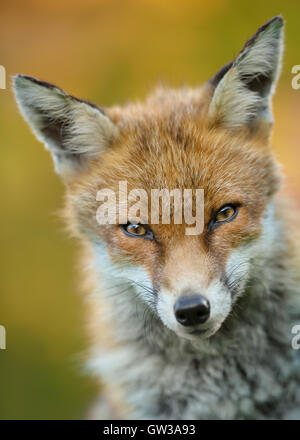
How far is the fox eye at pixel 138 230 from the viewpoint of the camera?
301 cm

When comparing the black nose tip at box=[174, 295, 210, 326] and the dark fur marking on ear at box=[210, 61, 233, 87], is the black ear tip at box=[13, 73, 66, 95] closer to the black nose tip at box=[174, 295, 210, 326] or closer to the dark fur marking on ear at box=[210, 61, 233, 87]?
the dark fur marking on ear at box=[210, 61, 233, 87]

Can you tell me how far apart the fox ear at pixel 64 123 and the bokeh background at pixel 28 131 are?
241cm

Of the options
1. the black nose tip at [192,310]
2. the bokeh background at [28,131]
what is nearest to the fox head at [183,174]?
the black nose tip at [192,310]

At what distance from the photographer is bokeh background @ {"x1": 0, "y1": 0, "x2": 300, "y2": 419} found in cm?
600

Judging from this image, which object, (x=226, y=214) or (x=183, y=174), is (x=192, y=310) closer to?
(x=226, y=214)

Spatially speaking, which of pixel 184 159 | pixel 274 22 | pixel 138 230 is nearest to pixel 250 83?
pixel 274 22

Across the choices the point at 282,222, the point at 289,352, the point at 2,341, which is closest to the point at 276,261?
the point at 282,222

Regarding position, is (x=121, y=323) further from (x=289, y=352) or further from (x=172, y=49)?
(x=172, y=49)

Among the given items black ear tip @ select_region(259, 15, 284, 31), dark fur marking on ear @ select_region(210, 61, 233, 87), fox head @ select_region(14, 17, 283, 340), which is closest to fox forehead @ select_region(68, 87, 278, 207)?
fox head @ select_region(14, 17, 283, 340)

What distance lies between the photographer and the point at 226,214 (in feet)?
9.87

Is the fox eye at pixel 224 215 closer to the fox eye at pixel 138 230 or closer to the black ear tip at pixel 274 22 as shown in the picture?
the fox eye at pixel 138 230

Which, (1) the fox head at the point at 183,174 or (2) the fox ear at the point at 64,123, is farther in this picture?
(2) the fox ear at the point at 64,123

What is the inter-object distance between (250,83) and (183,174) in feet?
2.59

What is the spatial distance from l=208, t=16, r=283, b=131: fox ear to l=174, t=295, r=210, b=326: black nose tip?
117cm
